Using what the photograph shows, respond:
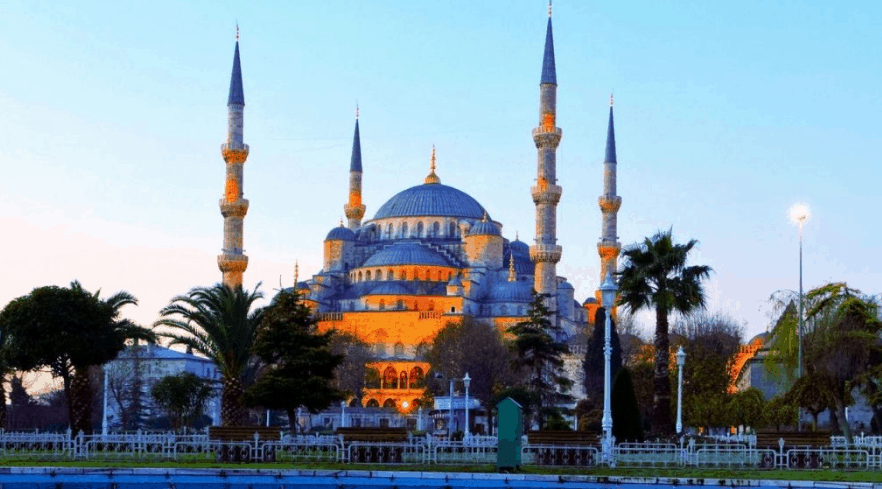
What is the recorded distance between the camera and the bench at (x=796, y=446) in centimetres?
2289

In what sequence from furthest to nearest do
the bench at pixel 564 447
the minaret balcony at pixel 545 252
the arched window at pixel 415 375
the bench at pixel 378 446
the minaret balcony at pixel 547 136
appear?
the arched window at pixel 415 375
the minaret balcony at pixel 545 252
the minaret balcony at pixel 547 136
the bench at pixel 378 446
the bench at pixel 564 447

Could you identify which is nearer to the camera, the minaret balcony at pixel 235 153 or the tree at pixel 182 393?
the tree at pixel 182 393

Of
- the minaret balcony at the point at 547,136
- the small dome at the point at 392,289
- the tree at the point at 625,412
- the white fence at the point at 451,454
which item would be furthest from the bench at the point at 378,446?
the small dome at the point at 392,289

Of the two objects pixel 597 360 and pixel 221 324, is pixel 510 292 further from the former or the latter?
pixel 221 324

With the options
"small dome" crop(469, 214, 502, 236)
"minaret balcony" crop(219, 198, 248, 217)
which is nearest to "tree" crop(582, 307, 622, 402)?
"minaret balcony" crop(219, 198, 248, 217)

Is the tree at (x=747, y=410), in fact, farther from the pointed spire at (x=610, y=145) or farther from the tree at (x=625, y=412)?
the pointed spire at (x=610, y=145)

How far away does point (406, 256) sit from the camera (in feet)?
305

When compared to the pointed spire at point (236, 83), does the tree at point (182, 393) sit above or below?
below

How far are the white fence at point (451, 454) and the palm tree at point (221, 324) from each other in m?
5.71

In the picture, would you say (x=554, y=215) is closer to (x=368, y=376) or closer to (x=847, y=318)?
(x=368, y=376)

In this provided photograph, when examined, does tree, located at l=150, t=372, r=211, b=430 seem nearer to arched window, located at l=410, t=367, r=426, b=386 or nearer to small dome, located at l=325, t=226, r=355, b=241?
arched window, located at l=410, t=367, r=426, b=386

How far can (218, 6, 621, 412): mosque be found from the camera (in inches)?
2832

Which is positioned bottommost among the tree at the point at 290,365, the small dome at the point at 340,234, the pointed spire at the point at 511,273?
the tree at the point at 290,365

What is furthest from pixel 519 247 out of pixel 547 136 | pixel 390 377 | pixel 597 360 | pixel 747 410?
pixel 747 410
